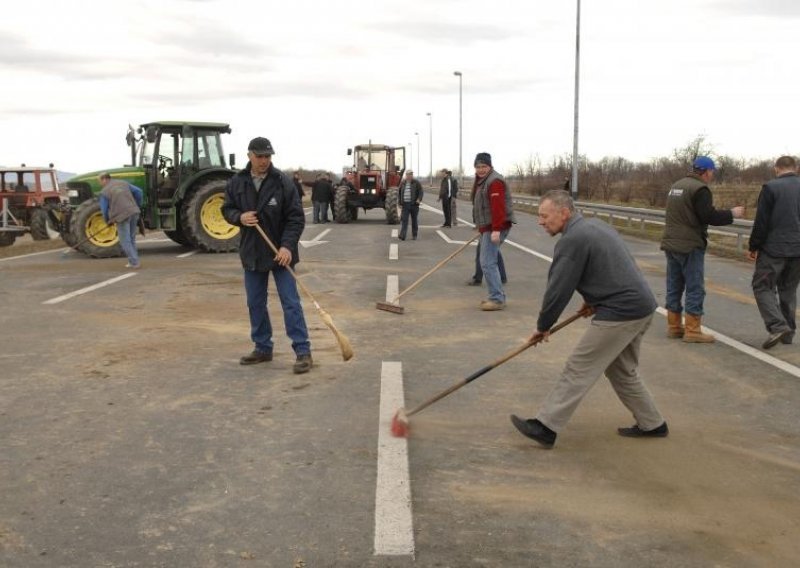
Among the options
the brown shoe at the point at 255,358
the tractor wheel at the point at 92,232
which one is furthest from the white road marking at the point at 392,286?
the tractor wheel at the point at 92,232

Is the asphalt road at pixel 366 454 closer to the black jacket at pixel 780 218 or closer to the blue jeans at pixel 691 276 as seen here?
the blue jeans at pixel 691 276

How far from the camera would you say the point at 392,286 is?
37.1 feet

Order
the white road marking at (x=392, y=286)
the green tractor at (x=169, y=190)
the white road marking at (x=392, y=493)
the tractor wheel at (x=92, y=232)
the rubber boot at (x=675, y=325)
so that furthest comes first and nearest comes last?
the green tractor at (x=169, y=190)
the tractor wheel at (x=92, y=232)
the white road marking at (x=392, y=286)
the rubber boot at (x=675, y=325)
the white road marking at (x=392, y=493)

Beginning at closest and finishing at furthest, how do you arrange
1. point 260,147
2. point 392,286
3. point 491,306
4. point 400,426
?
point 400,426, point 260,147, point 491,306, point 392,286

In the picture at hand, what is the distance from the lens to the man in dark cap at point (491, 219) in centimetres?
942

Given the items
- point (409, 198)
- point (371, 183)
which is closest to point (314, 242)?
point (409, 198)

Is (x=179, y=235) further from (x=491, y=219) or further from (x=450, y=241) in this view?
(x=491, y=219)

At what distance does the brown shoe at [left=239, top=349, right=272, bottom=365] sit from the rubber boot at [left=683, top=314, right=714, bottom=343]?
13.2ft

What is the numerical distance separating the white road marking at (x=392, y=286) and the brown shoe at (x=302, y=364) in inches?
147

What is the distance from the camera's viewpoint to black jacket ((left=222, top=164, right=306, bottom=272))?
643cm

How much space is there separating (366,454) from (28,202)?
1933 centimetres

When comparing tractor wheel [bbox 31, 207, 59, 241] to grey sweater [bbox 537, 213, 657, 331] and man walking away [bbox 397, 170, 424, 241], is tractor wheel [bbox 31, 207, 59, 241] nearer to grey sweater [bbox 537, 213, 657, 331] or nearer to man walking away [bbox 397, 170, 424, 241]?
man walking away [bbox 397, 170, 424, 241]

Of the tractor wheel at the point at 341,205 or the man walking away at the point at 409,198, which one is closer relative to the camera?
the man walking away at the point at 409,198

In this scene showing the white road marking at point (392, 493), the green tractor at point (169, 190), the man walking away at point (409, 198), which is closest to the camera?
the white road marking at point (392, 493)
